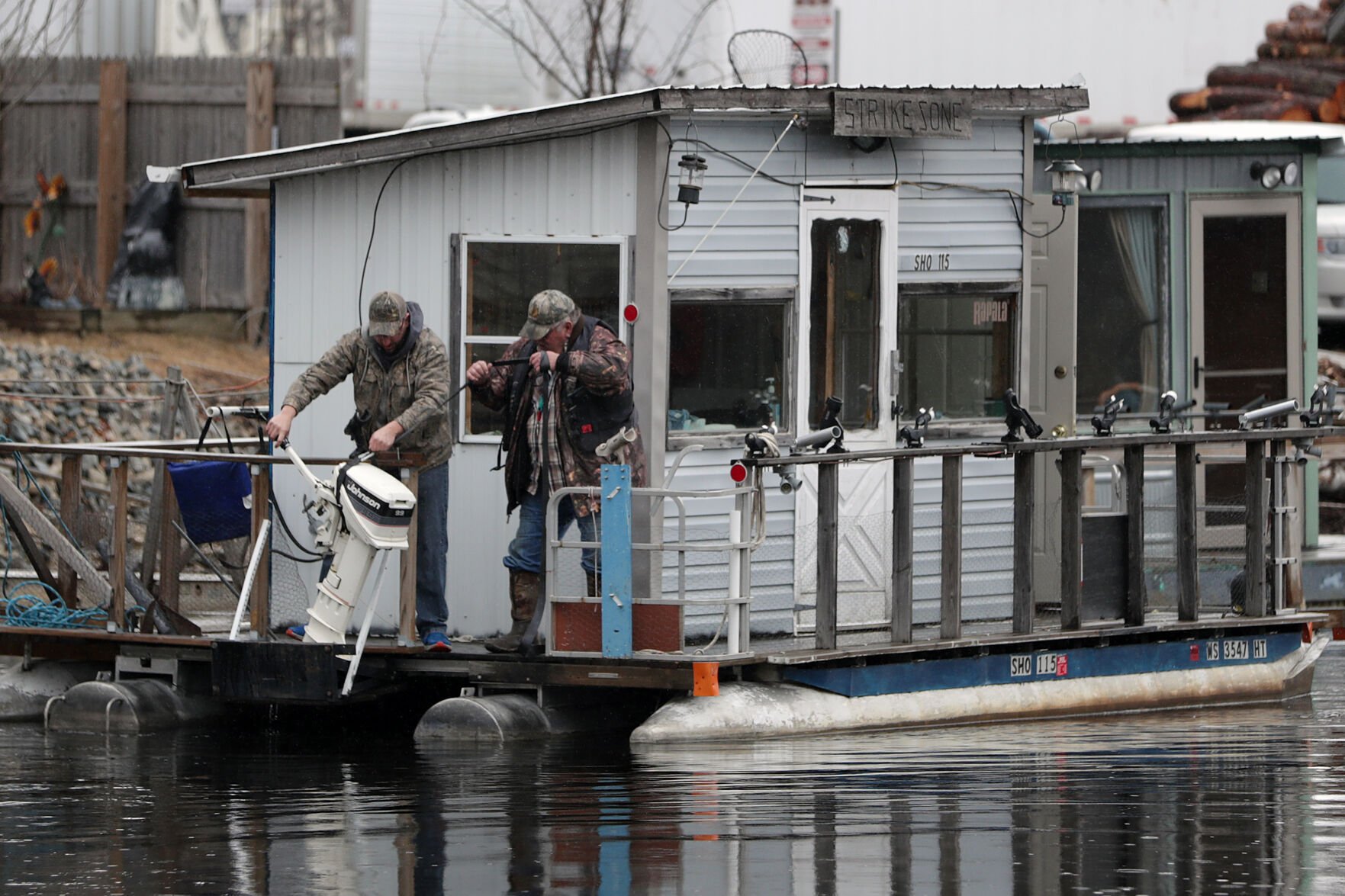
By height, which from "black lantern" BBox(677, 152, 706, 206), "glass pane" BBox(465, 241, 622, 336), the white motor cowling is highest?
"black lantern" BBox(677, 152, 706, 206)

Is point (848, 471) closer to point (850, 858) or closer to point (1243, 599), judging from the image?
point (1243, 599)

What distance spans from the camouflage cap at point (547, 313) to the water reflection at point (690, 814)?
207 cm

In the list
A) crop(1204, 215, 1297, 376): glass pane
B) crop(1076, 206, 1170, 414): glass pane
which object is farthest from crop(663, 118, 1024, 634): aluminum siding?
crop(1204, 215, 1297, 376): glass pane

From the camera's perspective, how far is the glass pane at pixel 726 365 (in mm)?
11414

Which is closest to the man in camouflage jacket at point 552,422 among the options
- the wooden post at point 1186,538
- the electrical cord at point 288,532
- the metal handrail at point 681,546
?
the metal handrail at point 681,546

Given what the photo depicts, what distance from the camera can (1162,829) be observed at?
8750mm

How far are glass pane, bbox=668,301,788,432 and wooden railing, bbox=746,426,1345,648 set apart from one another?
61cm

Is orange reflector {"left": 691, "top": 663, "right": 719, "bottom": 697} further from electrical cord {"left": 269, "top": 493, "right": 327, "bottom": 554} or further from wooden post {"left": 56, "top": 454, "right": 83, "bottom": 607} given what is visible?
wooden post {"left": 56, "top": 454, "right": 83, "bottom": 607}

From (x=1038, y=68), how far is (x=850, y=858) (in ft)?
53.6

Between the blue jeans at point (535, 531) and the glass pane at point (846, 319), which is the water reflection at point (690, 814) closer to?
the blue jeans at point (535, 531)

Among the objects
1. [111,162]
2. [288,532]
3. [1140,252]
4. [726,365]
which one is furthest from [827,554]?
[111,162]

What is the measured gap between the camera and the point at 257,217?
2236 centimetres

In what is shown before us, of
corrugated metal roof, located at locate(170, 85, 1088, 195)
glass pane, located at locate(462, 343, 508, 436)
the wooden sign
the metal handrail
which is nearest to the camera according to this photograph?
the metal handrail

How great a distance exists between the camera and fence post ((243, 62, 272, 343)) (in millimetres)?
22484
